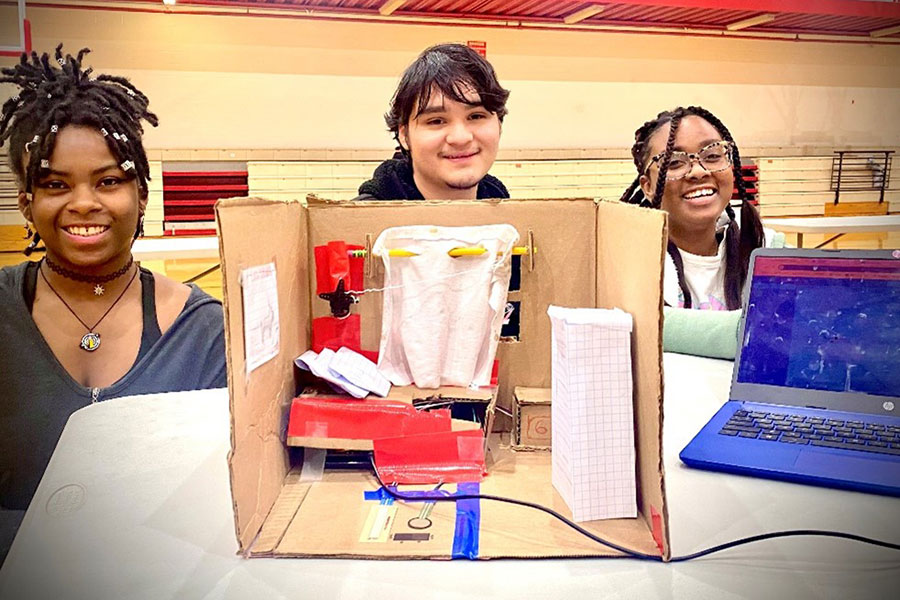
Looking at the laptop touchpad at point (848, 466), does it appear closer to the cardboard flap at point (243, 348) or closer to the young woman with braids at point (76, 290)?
the cardboard flap at point (243, 348)

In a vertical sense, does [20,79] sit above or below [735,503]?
above

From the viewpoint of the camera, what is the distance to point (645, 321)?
83 centimetres

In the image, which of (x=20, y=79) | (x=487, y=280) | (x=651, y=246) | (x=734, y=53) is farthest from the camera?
(x=734, y=53)

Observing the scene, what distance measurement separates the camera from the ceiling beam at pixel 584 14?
490cm

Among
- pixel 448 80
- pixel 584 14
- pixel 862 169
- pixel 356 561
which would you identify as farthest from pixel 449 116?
pixel 862 169

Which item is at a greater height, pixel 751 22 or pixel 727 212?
pixel 751 22

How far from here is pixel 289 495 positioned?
0.95m

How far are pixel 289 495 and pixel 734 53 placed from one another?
17.1 ft

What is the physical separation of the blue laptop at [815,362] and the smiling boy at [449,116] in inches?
31.8

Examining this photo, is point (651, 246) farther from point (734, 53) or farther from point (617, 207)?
point (734, 53)

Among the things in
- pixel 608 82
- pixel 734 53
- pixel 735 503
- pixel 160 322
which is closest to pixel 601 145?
pixel 608 82

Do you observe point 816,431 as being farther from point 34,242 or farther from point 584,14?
point 584,14

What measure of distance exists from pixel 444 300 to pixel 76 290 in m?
0.82

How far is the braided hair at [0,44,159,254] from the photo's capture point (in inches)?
55.4
